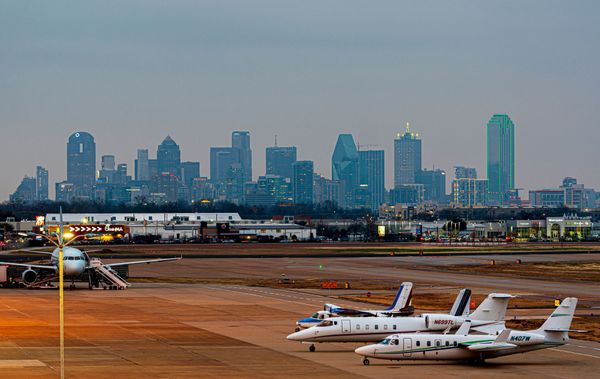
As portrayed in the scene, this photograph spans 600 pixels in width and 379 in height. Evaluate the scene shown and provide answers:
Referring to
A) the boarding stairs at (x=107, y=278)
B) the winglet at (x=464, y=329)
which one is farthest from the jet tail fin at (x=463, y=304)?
the boarding stairs at (x=107, y=278)

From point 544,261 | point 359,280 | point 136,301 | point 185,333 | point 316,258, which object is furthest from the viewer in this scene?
point 316,258

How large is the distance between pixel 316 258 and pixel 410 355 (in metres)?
132

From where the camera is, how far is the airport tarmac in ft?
185

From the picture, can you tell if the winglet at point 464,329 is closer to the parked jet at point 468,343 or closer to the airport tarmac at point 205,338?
the parked jet at point 468,343

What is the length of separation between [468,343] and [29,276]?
6723cm

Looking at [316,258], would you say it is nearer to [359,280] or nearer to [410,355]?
[359,280]

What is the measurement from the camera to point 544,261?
6732 inches

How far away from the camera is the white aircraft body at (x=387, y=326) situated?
61562mm

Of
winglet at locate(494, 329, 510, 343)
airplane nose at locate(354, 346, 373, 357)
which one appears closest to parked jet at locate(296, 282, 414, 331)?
airplane nose at locate(354, 346, 373, 357)

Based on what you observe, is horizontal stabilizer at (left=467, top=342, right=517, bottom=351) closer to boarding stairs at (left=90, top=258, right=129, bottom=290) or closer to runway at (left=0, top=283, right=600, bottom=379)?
runway at (left=0, top=283, right=600, bottom=379)

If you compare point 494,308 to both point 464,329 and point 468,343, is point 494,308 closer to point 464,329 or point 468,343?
point 464,329

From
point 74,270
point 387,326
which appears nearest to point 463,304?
point 387,326

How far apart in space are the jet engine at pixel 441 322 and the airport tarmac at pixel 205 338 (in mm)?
3493

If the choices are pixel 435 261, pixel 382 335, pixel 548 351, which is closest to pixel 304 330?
pixel 382 335
